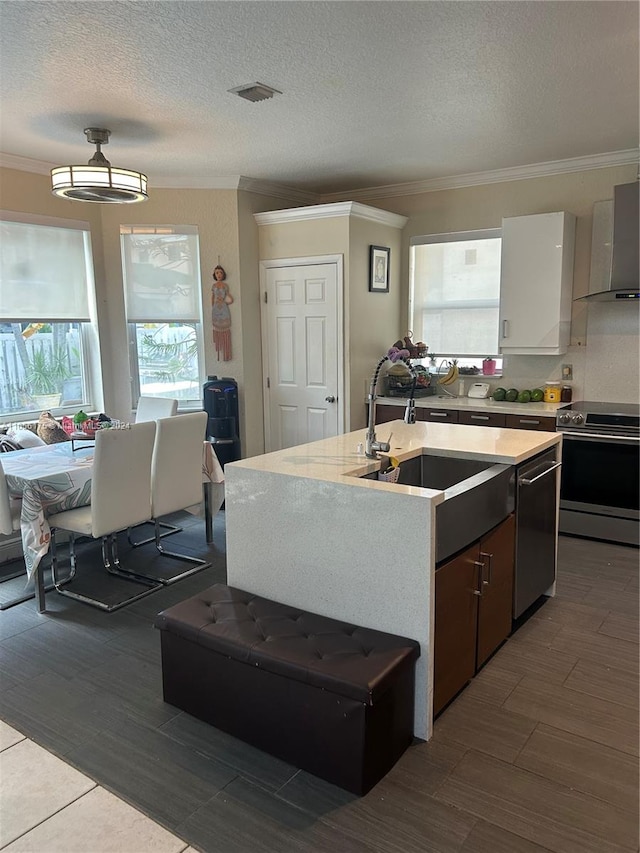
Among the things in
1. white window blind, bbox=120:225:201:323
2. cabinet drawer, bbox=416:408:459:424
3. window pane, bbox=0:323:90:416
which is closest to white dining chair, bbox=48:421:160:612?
window pane, bbox=0:323:90:416

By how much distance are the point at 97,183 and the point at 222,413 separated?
2.35 m

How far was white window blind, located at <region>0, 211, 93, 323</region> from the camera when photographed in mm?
4762

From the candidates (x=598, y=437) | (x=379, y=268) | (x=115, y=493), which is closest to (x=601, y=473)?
(x=598, y=437)

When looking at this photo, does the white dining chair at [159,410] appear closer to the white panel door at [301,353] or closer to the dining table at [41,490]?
the dining table at [41,490]

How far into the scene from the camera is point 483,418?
4887 millimetres

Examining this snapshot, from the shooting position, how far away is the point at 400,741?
2193 millimetres

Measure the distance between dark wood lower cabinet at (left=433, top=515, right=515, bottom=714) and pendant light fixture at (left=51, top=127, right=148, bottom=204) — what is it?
9.07ft

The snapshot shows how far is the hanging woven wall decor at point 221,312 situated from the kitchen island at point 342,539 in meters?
2.81

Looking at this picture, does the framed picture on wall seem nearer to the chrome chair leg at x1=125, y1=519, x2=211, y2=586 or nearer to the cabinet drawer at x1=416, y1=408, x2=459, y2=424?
the cabinet drawer at x1=416, y1=408, x2=459, y2=424

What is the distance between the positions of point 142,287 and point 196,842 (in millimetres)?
4579

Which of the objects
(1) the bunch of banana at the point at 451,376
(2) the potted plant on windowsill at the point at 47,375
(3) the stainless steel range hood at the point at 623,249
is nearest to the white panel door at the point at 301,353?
(1) the bunch of banana at the point at 451,376

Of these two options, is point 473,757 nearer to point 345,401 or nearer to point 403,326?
point 345,401

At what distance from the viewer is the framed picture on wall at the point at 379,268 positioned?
5.43 metres

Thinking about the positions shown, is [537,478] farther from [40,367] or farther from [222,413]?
[40,367]
